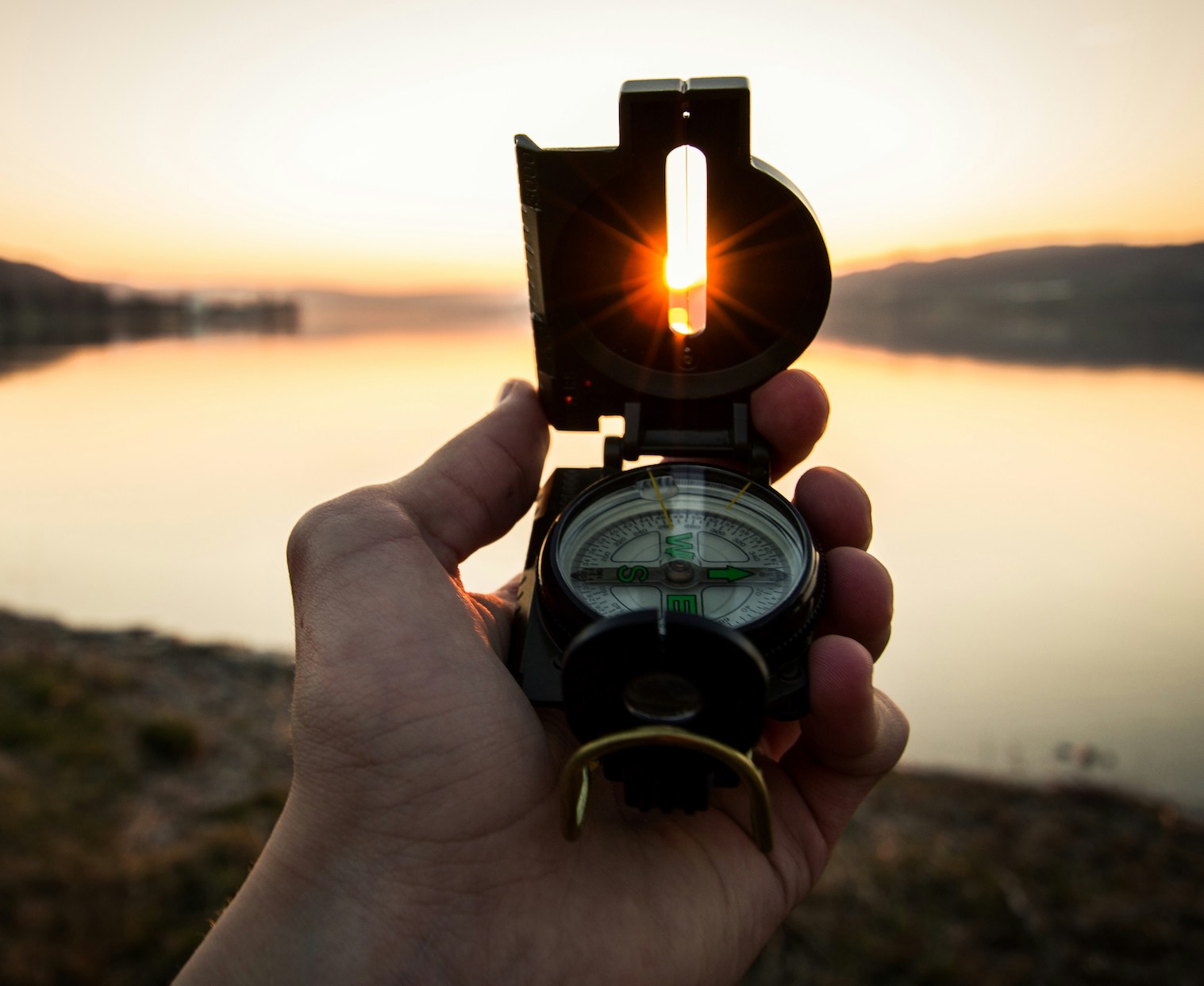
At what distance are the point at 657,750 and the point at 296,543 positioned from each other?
32.0 inches

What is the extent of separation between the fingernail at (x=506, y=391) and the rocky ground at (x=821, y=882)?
1.94 metres

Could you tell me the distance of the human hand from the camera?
126cm

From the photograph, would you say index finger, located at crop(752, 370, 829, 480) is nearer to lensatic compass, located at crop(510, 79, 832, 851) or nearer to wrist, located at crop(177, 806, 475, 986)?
lensatic compass, located at crop(510, 79, 832, 851)

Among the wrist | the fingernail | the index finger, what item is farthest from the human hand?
the fingernail

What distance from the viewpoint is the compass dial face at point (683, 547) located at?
59.6 inches

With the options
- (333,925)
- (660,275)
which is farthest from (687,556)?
(333,925)

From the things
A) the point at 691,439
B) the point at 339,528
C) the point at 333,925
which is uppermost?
the point at 691,439

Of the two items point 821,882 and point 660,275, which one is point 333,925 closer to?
point 660,275

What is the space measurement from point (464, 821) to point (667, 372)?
979 mm

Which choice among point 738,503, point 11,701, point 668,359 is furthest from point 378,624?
point 11,701

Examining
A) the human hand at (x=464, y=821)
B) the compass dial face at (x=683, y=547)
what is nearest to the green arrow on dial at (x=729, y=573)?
the compass dial face at (x=683, y=547)

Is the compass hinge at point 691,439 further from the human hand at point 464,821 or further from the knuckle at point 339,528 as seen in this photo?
the knuckle at point 339,528

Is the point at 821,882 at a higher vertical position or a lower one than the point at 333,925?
lower

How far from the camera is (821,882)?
311 centimetres
